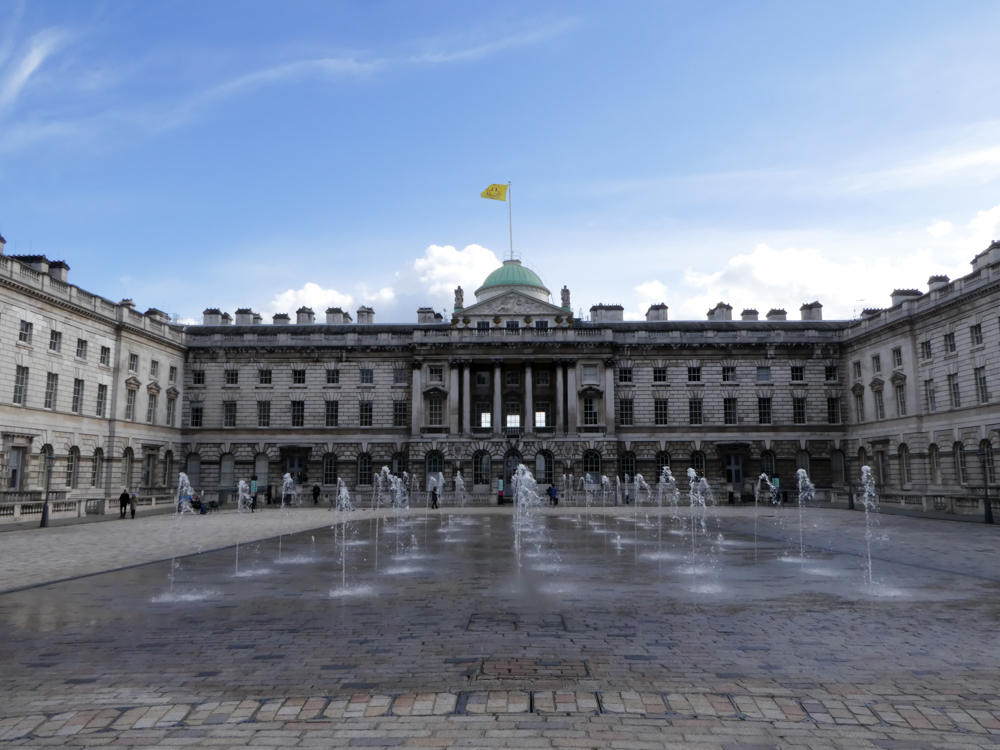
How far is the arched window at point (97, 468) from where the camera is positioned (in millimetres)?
45625

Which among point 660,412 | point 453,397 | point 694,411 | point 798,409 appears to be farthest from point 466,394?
point 798,409

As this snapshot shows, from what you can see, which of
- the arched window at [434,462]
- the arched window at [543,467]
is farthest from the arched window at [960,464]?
the arched window at [434,462]

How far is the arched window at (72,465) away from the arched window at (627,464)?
126 ft

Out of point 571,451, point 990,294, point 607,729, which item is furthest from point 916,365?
point 607,729

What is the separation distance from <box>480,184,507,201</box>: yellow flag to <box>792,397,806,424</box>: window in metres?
30.3

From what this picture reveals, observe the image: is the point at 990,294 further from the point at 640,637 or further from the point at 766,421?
the point at 640,637

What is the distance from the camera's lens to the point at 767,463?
57.2 m

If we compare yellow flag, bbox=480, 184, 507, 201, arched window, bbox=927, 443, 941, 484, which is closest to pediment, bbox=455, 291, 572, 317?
yellow flag, bbox=480, 184, 507, 201

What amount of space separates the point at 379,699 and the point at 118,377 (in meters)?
47.8

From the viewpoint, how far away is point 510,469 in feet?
186

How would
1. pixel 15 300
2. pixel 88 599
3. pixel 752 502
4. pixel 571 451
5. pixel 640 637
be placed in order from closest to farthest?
pixel 640 637, pixel 88 599, pixel 15 300, pixel 752 502, pixel 571 451

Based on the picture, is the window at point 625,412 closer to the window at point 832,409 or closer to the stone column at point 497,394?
the stone column at point 497,394

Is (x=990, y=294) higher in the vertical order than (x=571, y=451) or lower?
higher

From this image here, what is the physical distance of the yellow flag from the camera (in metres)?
64.0
